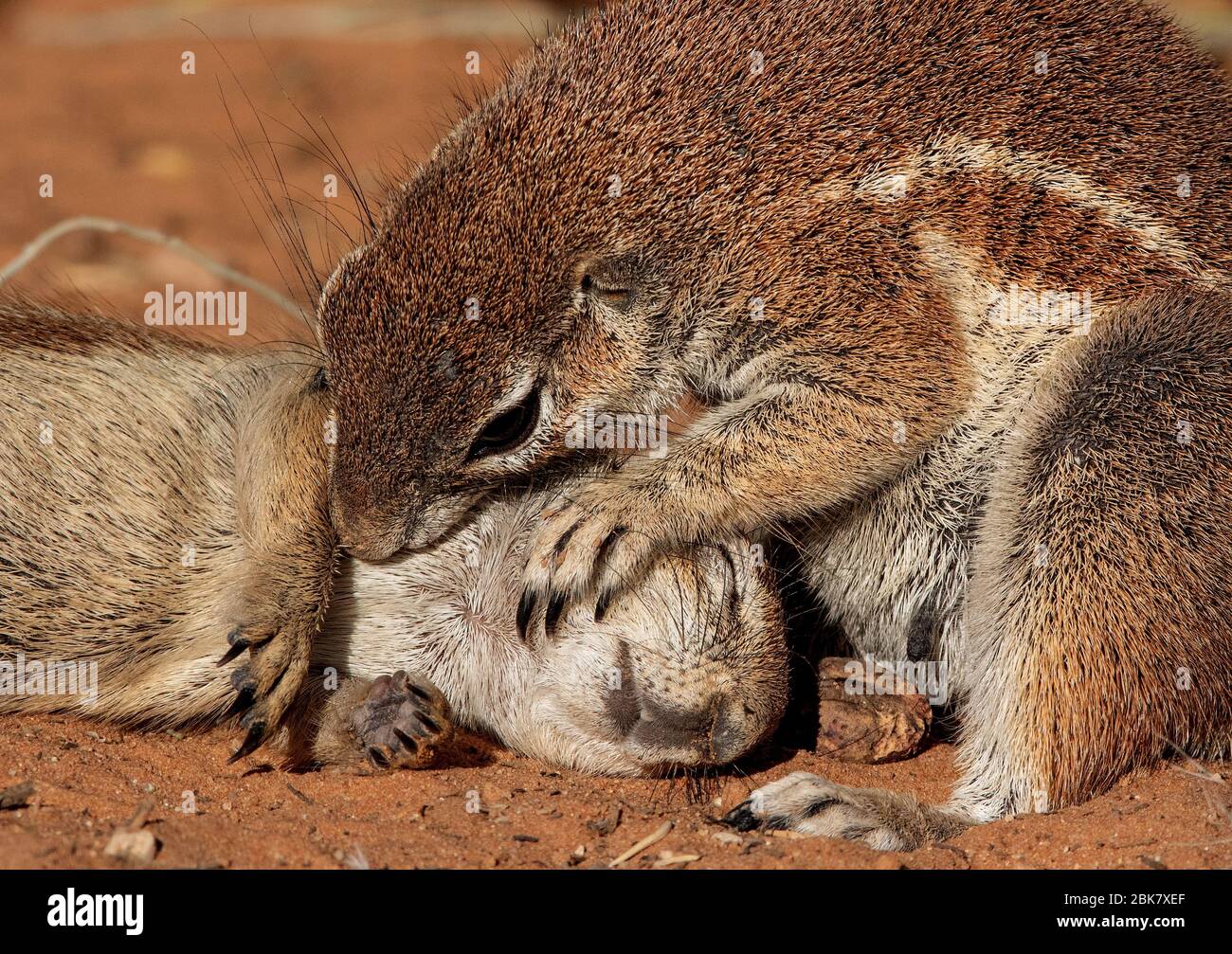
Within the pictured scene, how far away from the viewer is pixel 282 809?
3566 mm

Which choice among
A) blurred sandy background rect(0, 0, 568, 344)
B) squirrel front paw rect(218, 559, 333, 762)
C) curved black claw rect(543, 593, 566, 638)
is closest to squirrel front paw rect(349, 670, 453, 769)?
squirrel front paw rect(218, 559, 333, 762)

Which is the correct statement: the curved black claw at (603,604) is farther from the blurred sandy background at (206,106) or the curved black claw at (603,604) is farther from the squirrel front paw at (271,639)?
the blurred sandy background at (206,106)

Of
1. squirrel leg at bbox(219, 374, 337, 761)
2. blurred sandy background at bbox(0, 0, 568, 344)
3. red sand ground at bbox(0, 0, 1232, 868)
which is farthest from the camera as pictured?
blurred sandy background at bbox(0, 0, 568, 344)

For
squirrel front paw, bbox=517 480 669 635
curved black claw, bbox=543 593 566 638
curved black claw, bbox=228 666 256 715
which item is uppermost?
squirrel front paw, bbox=517 480 669 635

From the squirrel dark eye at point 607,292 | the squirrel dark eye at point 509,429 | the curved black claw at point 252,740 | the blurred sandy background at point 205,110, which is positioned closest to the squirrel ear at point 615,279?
the squirrel dark eye at point 607,292

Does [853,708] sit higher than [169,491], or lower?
lower

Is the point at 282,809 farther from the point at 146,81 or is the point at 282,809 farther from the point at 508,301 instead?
the point at 146,81

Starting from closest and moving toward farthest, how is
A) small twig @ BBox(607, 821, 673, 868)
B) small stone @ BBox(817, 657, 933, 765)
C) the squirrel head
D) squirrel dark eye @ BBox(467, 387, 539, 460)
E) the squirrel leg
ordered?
small twig @ BBox(607, 821, 673, 868), the squirrel head, squirrel dark eye @ BBox(467, 387, 539, 460), the squirrel leg, small stone @ BBox(817, 657, 933, 765)

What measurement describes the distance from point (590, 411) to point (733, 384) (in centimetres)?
49

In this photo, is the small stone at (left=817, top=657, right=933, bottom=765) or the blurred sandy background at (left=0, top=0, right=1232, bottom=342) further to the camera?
the blurred sandy background at (left=0, top=0, right=1232, bottom=342)

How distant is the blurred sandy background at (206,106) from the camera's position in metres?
7.44

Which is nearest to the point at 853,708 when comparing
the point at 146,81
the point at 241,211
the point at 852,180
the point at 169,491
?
the point at 852,180

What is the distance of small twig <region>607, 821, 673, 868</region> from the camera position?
3355 mm

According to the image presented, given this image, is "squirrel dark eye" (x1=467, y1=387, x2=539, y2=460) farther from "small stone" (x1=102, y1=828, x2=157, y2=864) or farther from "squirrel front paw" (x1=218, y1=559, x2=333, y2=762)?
"small stone" (x1=102, y1=828, x2=157, y2=864)
